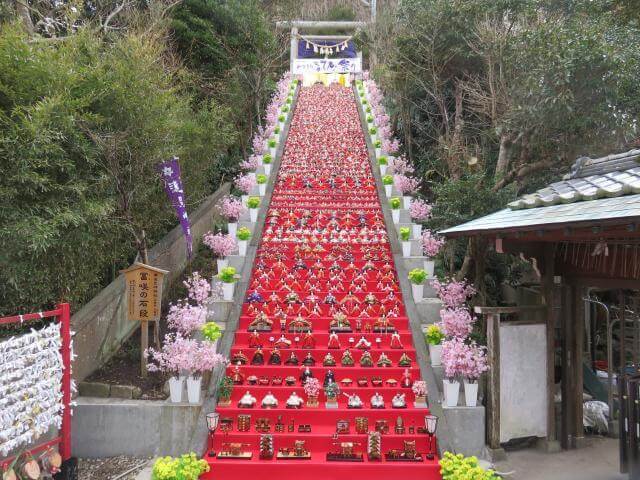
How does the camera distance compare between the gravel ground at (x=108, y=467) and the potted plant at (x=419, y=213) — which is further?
the potted plant at (x=419, y=213)

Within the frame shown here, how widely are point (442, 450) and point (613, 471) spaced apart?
7.06 feet

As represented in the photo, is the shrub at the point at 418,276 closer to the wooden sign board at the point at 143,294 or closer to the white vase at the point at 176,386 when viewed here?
the wooden sign board at the point at 143,294

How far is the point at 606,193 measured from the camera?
205 inches

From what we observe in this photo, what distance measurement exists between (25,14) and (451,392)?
10032mm

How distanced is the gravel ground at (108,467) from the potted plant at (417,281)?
5.03m

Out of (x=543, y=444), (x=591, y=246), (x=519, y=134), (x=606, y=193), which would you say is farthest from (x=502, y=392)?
(x=519, y=134)

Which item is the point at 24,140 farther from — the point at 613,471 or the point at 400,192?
the point at 400,192

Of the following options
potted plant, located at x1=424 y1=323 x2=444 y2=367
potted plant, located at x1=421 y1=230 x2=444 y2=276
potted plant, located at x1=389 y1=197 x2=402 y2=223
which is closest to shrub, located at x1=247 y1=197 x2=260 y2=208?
potted plant, located at x1=389 y1=197 x2=402 y2=223

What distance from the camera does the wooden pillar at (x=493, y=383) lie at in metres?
6.48

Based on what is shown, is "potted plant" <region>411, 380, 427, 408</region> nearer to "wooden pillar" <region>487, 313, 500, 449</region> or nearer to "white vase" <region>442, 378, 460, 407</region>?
"white vase" <region>442, 378, 460, 407</region>

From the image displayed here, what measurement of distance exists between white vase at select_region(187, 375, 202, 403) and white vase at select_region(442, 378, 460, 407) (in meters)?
3.23

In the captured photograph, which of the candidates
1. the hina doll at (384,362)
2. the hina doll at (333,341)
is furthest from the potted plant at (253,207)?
the hina doll at (384,362)

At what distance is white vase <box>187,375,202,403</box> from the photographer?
252 inches

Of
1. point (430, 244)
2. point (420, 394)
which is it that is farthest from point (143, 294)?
point (430, 244)
